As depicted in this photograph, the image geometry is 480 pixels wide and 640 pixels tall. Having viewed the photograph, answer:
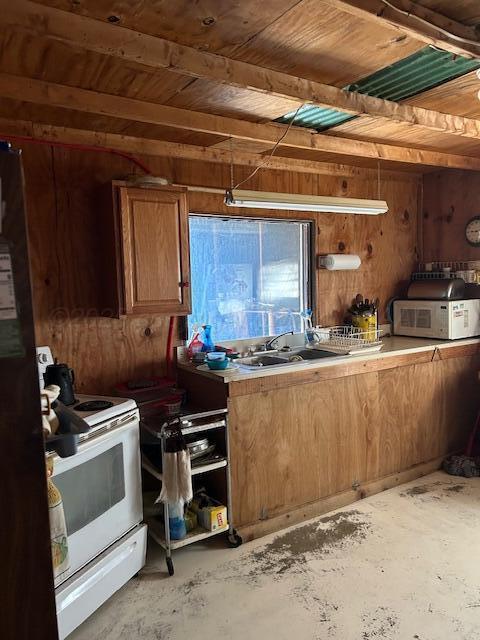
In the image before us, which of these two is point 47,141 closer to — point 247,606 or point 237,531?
point 237,531

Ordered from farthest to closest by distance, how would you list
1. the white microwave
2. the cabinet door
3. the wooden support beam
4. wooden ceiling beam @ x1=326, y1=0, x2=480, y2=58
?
the white microwave → the cabinet door → the wooden support beam → wooden ceiling beam @ x1=326, y1=0, x2=480, y2=58

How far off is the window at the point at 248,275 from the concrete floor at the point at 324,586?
133 centimetres

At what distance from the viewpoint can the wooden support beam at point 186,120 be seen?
1.86 metres

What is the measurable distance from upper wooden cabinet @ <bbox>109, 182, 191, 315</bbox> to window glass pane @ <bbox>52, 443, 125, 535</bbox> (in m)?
0.76

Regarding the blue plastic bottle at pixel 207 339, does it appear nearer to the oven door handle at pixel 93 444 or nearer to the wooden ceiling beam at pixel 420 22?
the oven door handle at pixel 93 444

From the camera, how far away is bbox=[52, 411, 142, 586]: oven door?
5.95ft

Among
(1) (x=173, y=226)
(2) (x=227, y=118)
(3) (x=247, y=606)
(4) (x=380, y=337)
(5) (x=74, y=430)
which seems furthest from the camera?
(4) (x=380, y=337)

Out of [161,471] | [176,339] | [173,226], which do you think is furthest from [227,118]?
[161,471]

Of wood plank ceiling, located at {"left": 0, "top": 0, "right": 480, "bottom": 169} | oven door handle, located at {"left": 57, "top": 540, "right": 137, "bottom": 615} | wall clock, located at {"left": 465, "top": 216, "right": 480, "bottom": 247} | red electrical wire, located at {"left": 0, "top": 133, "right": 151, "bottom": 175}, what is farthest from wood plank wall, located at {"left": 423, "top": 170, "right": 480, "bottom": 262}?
oven door handle, located at {"left": 57, "top": 540, "right": 137, "bottom": 615}

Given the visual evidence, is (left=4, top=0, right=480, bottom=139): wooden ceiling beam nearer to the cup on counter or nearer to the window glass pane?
the cup on counter

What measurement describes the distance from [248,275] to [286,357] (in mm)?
617

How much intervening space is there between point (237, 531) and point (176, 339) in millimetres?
1154

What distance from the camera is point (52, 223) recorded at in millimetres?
2404

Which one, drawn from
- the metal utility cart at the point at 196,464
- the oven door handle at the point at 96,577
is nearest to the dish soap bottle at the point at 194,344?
the metal utility cart at the point at 196,464
